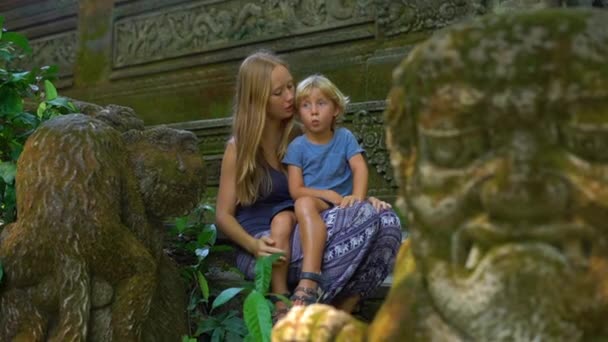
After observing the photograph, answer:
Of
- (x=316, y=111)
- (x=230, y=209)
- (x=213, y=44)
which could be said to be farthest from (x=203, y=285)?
(x=213, y=44)

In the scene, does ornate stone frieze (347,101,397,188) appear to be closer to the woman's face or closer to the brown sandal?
the woman's face

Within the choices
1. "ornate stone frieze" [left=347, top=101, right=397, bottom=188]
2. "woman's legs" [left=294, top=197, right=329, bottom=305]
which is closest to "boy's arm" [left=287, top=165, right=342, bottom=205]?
"woman's legs" [left=294, top=197, right=329, bottom=305]

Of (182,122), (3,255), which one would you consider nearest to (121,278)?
(3,255)

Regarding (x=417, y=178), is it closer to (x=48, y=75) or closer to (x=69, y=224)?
(x=69, y=224)

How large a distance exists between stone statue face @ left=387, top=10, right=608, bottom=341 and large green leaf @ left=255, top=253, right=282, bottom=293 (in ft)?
4.38

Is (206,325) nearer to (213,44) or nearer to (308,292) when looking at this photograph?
(308,292)

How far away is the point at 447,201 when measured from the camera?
3.15 feet

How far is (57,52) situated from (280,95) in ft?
15.6

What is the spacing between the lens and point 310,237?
230 centimetres

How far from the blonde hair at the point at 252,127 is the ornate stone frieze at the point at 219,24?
220cm

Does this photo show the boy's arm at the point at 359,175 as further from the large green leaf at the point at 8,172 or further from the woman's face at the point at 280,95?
the large green leaf at the point at 8,172

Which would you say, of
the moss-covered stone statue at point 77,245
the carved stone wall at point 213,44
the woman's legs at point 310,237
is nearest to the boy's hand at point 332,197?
the woman's legs at point 310,237

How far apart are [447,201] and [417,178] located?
0.07 meters

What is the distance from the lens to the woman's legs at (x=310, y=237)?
2279 millimetres
